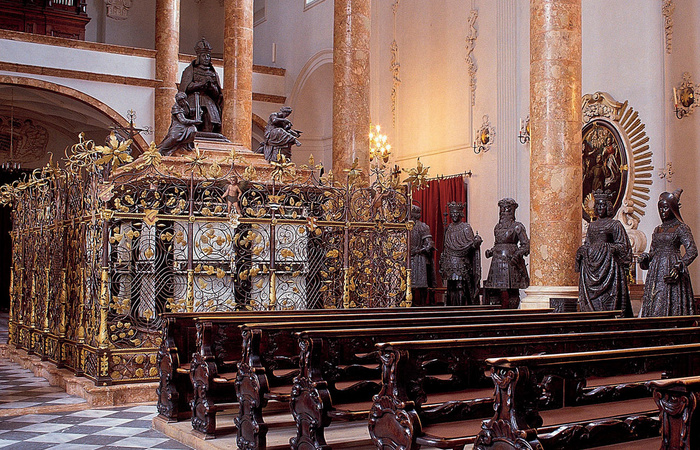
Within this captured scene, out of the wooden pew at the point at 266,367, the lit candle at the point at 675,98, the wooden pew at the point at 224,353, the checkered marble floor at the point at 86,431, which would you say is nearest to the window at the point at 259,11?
the lit candle at the point at 675,98

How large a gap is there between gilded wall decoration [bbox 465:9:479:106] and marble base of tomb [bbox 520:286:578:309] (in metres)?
8.29

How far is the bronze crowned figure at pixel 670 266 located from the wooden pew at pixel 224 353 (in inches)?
Answer: 94.9

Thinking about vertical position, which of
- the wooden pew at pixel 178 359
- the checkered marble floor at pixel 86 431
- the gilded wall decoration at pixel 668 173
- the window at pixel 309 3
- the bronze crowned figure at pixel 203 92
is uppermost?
the window at pixel 309 3

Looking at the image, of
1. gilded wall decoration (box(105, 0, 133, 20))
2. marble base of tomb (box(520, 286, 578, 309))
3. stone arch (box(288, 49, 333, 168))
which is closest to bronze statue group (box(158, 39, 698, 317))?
marble base of tomb (box(520, 286, 578, 309))

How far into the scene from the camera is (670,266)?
7.55 m

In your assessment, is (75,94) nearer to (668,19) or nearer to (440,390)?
(668,19)

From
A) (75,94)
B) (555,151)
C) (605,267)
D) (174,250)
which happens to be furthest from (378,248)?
(75,94)

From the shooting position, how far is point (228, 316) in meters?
5.80

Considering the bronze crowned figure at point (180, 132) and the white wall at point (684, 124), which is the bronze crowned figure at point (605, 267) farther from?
the bronze crowned figure at point (180, 132)

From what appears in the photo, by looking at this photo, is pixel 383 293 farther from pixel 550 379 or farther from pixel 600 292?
pixel 550 379

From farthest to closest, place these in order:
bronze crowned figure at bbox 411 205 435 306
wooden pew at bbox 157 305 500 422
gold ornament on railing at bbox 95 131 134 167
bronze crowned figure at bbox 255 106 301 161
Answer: bronze crowned figure at bbox 411 205 435 306 → bronze crowned figure at bbox 255 106 301 161 → gold ornament on railing at bbox 95 131 134 167 → wooden pew at bbox 157 305 500 422

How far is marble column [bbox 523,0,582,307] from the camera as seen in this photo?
827 cm

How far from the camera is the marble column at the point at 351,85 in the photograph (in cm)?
1152

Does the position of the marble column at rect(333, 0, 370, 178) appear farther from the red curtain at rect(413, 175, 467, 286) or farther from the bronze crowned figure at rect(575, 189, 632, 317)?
the red curtain at rect(413, 175, 467, 286)
